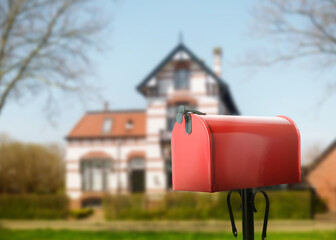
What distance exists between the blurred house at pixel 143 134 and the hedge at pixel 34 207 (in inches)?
79.0

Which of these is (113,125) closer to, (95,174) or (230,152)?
(95,174)

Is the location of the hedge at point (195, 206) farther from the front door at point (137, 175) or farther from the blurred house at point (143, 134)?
the front door at point (137, 175)

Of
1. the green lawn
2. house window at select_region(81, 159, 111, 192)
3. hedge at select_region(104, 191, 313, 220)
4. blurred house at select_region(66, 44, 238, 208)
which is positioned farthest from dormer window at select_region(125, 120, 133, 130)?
the green lawn

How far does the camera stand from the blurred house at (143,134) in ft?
49.7

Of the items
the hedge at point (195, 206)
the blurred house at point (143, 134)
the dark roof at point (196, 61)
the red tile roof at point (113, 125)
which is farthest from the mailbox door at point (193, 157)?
the red tile roof at point (113, 125)

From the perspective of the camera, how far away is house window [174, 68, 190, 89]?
605 inches

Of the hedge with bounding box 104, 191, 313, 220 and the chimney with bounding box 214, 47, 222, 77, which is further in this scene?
the chimney with bounding box 214, 47, 222, 77

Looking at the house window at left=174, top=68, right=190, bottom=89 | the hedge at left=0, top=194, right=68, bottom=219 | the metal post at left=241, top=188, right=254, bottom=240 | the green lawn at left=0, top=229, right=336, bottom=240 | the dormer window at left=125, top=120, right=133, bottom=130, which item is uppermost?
the house window at left=174, top=68, right=190, bottom=89

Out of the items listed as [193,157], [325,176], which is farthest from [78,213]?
[193,157]

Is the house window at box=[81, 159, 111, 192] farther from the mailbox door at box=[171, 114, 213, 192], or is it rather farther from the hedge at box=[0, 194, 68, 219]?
the mailbox door at box=[171, 114, 213, 192]

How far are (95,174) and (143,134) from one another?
109 inches

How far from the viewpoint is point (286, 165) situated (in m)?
1.80

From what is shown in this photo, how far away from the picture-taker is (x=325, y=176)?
17688 mm

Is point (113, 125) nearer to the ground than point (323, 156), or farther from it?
→ farther from it
